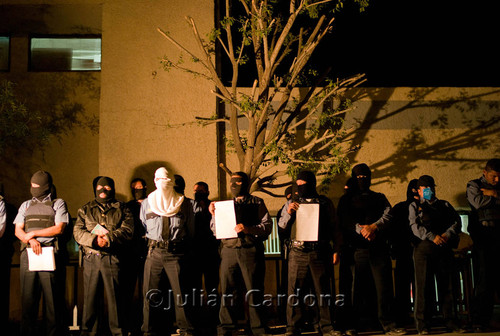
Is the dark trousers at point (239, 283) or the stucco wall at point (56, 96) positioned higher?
the stucco wall at point (56, 96)

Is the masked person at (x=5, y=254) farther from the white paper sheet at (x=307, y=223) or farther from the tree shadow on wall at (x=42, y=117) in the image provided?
the white paper sheet at (x=307, y=223)

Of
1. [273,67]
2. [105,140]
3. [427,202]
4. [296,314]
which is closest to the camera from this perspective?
[296,314]

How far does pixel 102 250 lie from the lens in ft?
27.9

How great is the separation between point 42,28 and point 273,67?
566 cm

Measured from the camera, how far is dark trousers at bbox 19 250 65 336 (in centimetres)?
827

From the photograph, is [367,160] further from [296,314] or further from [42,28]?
[42,28]

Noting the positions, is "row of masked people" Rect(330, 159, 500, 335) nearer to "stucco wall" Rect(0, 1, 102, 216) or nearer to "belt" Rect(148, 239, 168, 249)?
"belt" Rect(148, 239, 168, 249)

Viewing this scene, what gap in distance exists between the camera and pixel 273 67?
10.4m

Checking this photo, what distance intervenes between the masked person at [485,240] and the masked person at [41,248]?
6427mm

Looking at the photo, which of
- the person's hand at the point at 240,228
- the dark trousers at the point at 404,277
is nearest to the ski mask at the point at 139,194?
the person's hand at the point at 240,228

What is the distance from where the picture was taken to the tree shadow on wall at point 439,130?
12586mm

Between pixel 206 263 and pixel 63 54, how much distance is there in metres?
6.15

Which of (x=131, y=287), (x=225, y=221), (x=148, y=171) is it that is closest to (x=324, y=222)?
(x=225, y=221)

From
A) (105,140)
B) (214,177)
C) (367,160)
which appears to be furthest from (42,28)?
(367,160)
